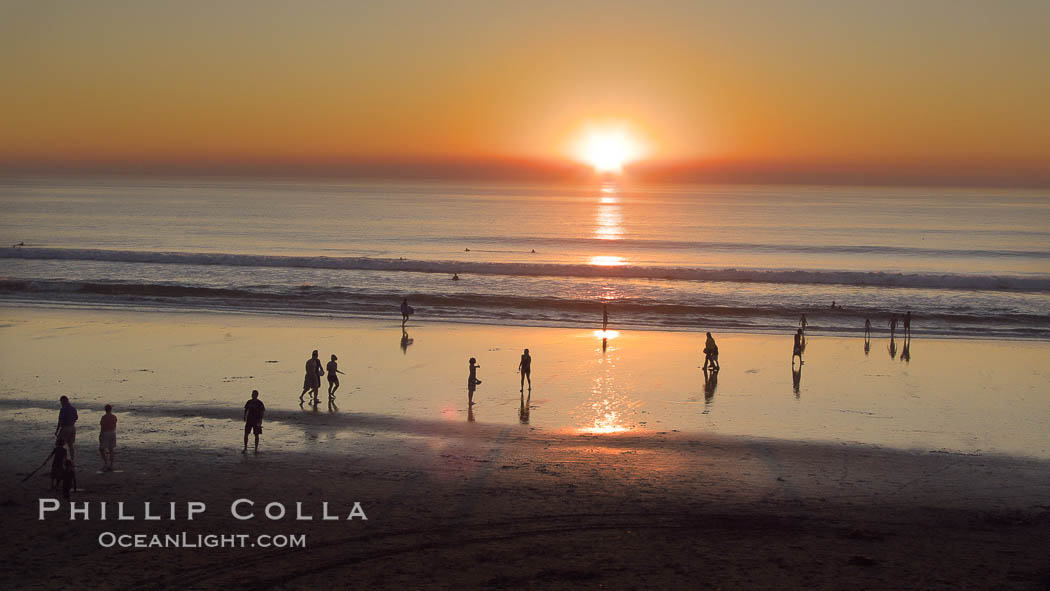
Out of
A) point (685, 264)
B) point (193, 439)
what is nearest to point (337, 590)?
point (193, 439)

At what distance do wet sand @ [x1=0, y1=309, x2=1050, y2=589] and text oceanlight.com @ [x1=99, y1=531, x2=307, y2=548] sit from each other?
0.18 metres

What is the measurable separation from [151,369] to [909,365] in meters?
22.5

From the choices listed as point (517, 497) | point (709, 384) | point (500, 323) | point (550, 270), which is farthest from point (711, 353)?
point (550, 270)

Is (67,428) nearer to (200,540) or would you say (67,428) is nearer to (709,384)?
(200,540)

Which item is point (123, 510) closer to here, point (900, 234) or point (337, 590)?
point (337, 590)

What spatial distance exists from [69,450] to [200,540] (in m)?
4.06

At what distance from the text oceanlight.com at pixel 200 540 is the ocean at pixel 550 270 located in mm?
23222

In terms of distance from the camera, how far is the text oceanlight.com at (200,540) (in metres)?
11.3

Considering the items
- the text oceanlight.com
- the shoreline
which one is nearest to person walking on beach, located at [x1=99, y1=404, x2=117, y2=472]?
the text oceanlight.com

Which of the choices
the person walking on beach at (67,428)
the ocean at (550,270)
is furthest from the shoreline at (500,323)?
the person walking on beach at (67,428)

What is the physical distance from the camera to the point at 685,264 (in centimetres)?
6588

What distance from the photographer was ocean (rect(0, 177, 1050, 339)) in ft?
125

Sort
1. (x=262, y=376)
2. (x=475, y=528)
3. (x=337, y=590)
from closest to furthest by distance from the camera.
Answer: (x=337, y=590) < (x=475, y=528) < (x=262, y=376)

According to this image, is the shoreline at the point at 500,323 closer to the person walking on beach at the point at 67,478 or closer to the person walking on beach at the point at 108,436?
the person walking on beach at the point at 108,436
